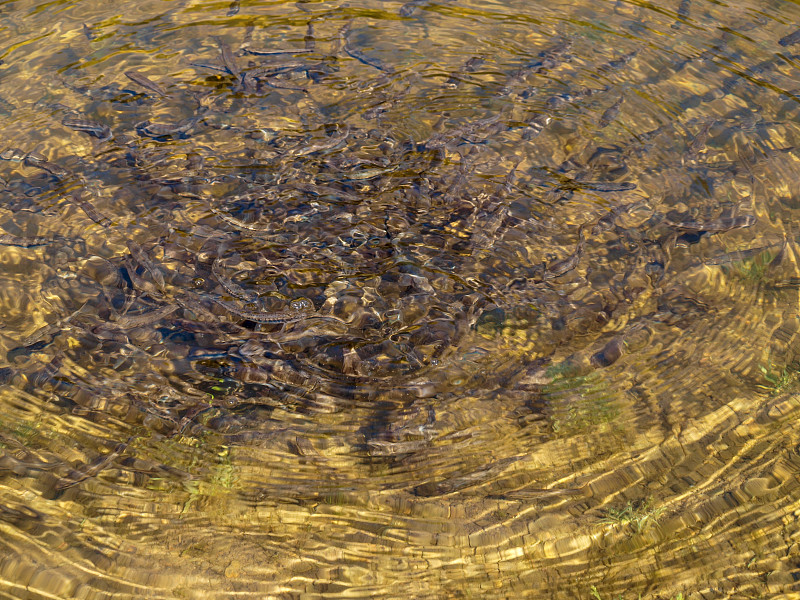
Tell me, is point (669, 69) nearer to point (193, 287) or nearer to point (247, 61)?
point (247, 61)

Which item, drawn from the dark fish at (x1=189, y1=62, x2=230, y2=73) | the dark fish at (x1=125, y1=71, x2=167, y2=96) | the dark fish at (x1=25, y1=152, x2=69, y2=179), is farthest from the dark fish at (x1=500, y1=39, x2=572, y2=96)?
the dark fish at (x1=25, y1=152, x2=69, y2=179)

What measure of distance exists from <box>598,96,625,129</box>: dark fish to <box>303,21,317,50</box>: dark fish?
9.14 feet

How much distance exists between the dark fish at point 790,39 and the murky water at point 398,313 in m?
0.04

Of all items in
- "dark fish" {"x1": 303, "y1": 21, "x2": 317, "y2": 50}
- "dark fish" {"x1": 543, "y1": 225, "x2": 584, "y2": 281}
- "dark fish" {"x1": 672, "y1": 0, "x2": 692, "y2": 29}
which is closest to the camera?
"dark fish" {"x1": 543, "y1": 225, "x2": 584, "y2": 281}

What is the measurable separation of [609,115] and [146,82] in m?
4.02

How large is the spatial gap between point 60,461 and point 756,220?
4686mm

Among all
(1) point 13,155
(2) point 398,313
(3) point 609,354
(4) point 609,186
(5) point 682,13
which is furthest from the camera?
(5) point 682,13

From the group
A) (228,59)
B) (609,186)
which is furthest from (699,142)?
(228,59)

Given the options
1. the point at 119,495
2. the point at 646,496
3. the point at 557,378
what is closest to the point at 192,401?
the point at 119,495

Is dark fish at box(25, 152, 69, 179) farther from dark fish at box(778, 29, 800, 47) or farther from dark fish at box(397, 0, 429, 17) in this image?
dark fish at box(778, 29, 800, 47)

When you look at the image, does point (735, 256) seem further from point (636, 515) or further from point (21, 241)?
point (21, 241)

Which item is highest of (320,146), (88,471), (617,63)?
(617,63)

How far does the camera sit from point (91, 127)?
535cm

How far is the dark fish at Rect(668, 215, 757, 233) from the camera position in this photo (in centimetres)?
464
